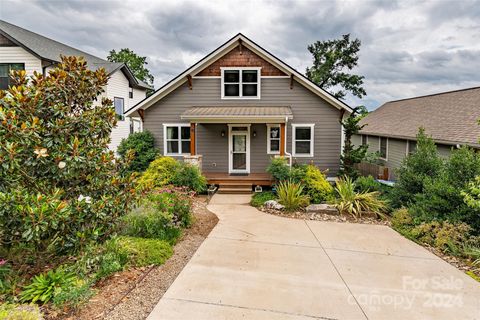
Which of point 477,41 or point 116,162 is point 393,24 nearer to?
point 477,41

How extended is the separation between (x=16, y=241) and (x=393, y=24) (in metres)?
15.3

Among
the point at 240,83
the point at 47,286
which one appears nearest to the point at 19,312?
the point at 47,286

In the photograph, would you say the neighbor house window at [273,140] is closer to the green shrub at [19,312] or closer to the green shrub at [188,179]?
the green shrub at [188,179]

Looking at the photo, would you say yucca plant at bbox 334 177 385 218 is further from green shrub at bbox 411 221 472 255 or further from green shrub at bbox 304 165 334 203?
green shrub at bbox 411 221 472 255

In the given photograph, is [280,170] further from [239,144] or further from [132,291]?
[132,291]

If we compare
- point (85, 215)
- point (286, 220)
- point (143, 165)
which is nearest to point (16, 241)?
point (85, 215)

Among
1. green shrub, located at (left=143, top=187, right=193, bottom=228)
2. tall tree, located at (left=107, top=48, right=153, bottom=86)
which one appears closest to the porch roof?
green shrub, located at (left=143, top=187, right=193, bottom=228)

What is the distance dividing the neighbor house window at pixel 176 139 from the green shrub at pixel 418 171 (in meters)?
8.93

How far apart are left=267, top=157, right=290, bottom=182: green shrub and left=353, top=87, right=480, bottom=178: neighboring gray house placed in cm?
599

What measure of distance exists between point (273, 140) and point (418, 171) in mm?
6054

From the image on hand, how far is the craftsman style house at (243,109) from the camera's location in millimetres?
12164

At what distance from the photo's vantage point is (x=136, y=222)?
219 inches

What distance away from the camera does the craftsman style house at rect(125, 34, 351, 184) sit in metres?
12.2

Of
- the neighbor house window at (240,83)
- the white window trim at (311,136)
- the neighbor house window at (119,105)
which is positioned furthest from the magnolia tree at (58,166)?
the neighbor house window at (119,105)
